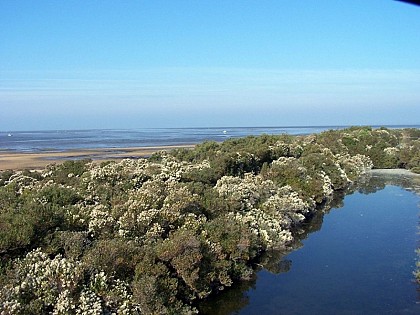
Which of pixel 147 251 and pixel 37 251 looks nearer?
pixel 37 251

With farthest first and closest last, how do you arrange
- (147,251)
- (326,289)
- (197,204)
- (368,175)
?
(368,175) < (197,204) < (326,289) < (147,251)

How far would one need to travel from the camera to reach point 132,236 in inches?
884

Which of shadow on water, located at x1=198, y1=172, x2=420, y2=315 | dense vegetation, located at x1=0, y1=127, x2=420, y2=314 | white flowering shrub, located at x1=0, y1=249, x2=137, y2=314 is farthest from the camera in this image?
shadow on water, located at x1=198, y1=172, x2=420, y2=315

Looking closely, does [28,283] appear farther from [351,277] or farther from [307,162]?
[307,162]

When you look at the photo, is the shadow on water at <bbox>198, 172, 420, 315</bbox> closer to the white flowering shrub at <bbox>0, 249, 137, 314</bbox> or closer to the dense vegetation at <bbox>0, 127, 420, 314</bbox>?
the dense vegetation at <bbox>0, 127, 420, 314</bbox>

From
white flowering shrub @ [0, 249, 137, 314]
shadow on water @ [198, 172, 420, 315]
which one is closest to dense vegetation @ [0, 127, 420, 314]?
white flowering shrub @ [0, 249, 137, 314]

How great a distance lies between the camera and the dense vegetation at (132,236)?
55.3 feet

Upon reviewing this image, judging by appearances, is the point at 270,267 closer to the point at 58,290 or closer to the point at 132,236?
the point at 132,236

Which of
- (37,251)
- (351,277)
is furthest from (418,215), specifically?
(37,251)

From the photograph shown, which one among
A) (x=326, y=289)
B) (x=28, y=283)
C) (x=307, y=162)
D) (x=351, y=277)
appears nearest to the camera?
(x=28, y=283)

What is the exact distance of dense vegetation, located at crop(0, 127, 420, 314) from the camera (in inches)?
663

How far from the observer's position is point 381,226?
37406 millimetres

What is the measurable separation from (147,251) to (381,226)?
79.7ft

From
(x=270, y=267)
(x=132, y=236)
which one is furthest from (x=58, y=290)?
(x=270, y=267)
